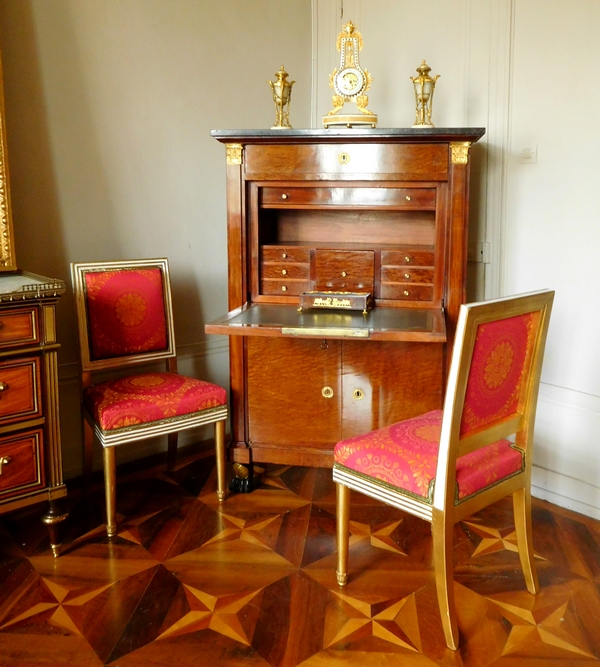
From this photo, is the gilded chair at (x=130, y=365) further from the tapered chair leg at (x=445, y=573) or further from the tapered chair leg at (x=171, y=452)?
the tapered chair leg at (x=445, y=573)

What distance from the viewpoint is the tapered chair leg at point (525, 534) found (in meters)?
2.13

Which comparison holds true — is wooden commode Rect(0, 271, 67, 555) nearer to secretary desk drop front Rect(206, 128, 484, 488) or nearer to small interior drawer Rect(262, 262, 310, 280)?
secretary desk drop front Rect(206, 128, 484, 488)

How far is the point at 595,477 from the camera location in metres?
2.69

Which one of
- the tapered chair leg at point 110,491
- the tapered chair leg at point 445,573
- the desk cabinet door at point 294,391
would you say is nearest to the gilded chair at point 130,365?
the tapered chair leg at point 110,491

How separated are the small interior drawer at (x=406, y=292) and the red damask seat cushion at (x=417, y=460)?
712 millimetres

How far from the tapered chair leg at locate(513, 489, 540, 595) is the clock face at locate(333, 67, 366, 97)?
165cm

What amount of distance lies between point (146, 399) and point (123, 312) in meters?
0.44

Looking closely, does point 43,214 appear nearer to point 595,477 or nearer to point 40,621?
point 40,621

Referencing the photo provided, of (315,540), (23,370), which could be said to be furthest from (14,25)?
(315,540)

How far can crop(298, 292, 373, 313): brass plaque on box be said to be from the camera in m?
2.60

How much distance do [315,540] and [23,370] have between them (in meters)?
1.16

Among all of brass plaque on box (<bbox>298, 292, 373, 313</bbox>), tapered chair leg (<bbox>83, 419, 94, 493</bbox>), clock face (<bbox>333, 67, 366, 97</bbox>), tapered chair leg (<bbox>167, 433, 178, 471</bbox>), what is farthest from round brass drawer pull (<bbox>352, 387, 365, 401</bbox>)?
clock face (<bbox>333, 67, 366, 97</bbox>)

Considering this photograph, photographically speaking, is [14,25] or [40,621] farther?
[14,25]

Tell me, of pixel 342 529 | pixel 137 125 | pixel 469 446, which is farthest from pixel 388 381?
pixel 137 125
